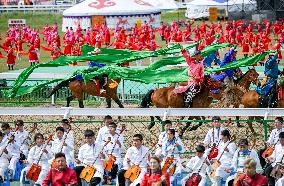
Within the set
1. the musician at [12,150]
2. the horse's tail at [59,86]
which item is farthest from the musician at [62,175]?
the horse's tail at [59,86]

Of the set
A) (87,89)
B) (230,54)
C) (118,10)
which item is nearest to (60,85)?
(87,89)

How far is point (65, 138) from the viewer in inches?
615

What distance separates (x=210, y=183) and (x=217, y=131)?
3.39 feet

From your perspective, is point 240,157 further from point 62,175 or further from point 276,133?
point 62,175

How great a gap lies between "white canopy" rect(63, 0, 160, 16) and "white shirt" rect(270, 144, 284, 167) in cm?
3445

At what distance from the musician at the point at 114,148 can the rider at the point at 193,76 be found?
15.7 feet

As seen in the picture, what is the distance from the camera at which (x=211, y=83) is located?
20.3 metres

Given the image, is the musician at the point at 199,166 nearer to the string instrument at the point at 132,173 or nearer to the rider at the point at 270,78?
the string instrument at the point at 132,173

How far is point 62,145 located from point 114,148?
85 cm

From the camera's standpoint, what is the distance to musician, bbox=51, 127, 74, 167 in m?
15.5

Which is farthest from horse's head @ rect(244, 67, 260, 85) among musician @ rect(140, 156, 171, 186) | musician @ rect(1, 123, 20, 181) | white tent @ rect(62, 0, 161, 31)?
white tent @ rect(62, 0, 161, 31)

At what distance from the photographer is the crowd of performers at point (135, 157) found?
Result: 14430 mm

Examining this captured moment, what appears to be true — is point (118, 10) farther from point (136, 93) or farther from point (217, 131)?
point (217, 131)

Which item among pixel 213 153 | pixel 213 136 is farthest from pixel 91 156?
pixel 213 136
